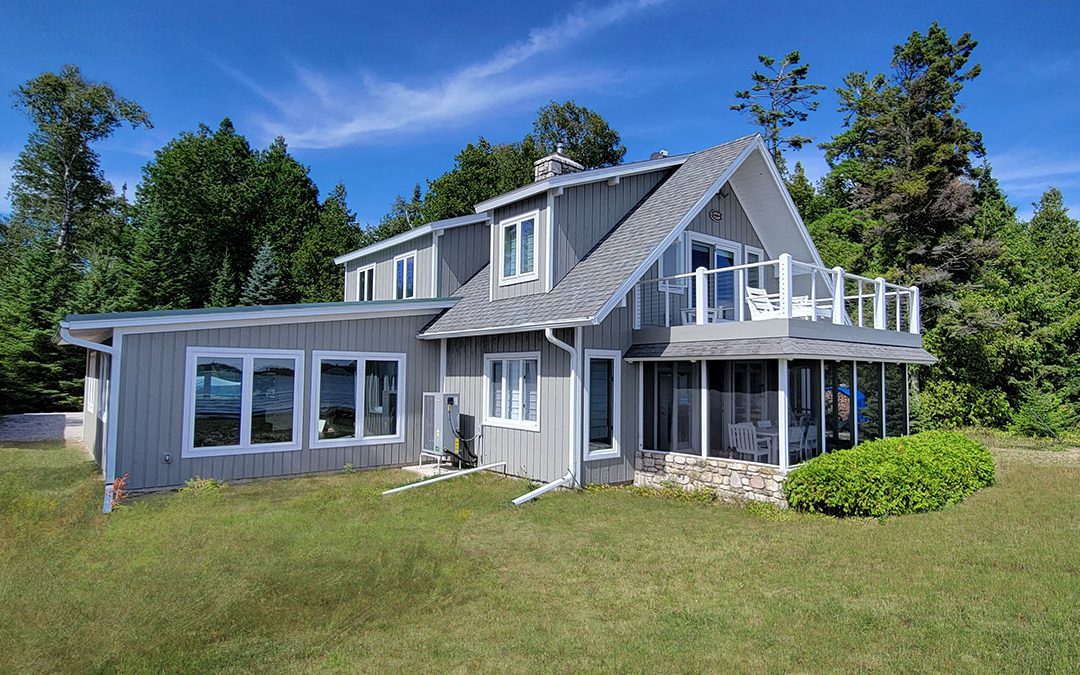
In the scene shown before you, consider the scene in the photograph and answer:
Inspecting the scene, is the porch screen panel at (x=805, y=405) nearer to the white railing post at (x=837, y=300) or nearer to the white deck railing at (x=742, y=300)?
the white deck railing at (x=742, y=300)

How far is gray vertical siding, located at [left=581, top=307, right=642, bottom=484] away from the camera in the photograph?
10.5 meters

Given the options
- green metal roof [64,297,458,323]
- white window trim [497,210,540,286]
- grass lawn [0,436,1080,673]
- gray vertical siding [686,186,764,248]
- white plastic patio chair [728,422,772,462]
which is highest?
gray vertical siding [686,186,764,248]

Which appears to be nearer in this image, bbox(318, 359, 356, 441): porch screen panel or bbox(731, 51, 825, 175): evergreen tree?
bbox(318, 359, 356, 441): porch screen panel

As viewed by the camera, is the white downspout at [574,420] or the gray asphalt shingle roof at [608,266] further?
the gray asphalt shingle roof at [608,266]

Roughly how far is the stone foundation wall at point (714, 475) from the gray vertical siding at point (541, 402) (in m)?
1.55

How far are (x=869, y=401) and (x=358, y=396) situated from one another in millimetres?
9625

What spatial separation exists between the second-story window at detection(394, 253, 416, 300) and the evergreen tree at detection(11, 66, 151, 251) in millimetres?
26629

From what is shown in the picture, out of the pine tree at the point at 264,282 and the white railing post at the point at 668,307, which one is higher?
the pine tree at the point at 264,282

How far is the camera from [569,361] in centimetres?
1043

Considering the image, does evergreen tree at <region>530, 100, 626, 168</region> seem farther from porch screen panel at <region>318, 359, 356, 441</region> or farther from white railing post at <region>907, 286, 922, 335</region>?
porch screen panel at <region>318, 359, 356, 441</region>

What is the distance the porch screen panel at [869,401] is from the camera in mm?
11595

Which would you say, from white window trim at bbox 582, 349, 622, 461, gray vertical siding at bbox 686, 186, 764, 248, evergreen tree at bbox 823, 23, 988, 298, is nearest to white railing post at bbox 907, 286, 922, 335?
gray vertical siding at bbox 686, 186, 764, 248

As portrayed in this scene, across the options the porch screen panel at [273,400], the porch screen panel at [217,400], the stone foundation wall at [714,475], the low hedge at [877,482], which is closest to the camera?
the low hedge at [877,482]

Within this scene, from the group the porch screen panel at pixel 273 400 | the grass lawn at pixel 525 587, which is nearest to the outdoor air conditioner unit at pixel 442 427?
the porch screen panel at pixel 273 400
